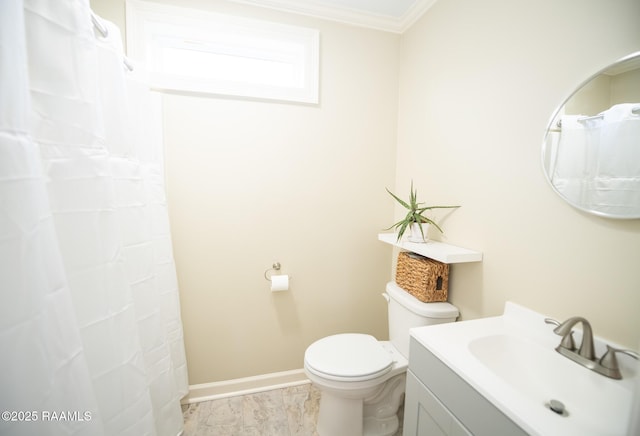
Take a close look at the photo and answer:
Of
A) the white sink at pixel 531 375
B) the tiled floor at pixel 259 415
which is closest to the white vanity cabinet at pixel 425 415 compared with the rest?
the white sink at pixel 531 375

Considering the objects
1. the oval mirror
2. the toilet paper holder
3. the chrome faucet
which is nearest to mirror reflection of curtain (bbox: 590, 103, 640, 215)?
the oval mirror

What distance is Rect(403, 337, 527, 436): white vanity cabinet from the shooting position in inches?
25.2

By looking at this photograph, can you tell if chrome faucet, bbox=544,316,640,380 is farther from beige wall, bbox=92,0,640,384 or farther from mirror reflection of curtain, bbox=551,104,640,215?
mirror reflection of curtain, bbox=551,104,640,215

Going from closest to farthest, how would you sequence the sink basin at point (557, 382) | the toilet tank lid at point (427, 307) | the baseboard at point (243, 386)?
the sink basin at point (557, 382) → the toilet tank lid at point (427, 307) → the baseboard at point (243, 386)

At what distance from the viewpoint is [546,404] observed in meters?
0.76

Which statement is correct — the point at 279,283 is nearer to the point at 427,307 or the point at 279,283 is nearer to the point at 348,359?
the point at 348,359

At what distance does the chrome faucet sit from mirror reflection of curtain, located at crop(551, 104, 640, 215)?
0.36m

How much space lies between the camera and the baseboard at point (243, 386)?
5.27 feet

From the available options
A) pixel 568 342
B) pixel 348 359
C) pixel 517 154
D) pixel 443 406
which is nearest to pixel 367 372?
pixel 348 359

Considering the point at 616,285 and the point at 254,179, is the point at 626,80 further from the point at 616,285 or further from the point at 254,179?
the point at 254,179

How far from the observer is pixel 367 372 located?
1177 mm

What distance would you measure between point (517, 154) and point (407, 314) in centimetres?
90

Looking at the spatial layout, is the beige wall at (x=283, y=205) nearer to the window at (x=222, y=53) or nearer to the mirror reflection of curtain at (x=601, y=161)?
the window at (x=222, y=53)

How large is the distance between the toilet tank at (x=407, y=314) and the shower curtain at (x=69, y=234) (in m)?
1.19
